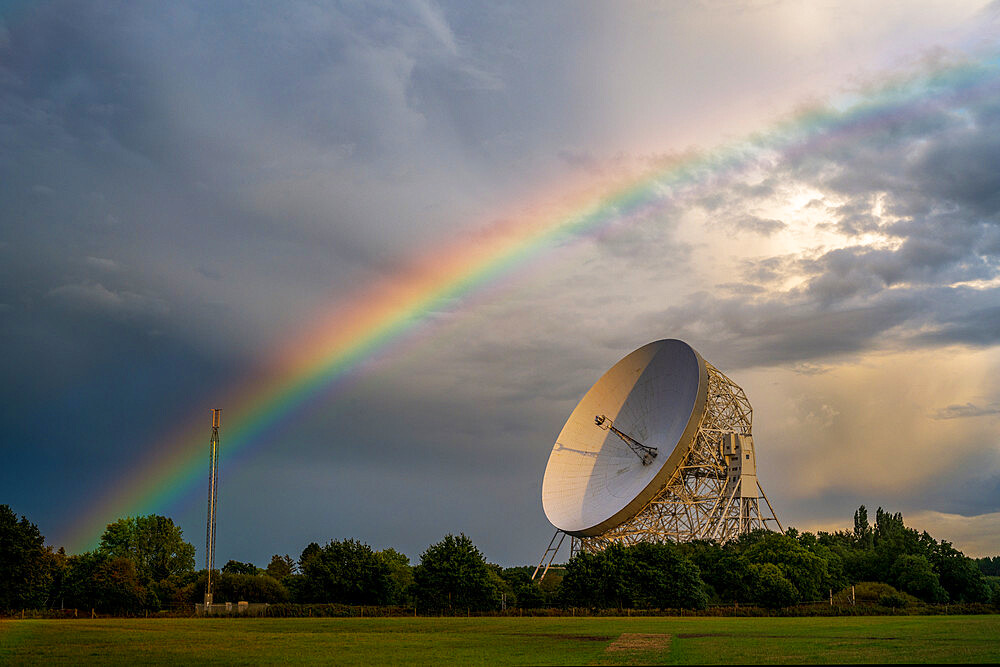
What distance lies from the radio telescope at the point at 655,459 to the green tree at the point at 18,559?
1632 inches

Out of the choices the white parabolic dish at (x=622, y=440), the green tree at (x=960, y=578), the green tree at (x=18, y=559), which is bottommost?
the green tree at (x=960, y=578)

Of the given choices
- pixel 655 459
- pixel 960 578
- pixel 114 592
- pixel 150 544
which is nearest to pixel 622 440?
pixel 655 459

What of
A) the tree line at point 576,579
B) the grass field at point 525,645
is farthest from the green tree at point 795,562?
the grass field at point 525,645

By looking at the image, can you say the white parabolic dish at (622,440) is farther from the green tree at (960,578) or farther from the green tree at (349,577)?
the green tree at (960,578)

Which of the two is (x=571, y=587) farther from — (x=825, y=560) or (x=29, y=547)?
(x=29, y=547)

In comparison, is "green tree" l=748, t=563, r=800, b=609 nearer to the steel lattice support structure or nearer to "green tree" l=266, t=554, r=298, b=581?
the steel lattice support structure

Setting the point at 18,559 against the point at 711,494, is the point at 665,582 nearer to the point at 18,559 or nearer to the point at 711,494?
the point at 711,494

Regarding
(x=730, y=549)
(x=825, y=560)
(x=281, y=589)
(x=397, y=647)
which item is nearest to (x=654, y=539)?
(x=730, y=549)

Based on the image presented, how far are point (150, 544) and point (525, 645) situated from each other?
92.4m

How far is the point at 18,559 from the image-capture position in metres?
69.3

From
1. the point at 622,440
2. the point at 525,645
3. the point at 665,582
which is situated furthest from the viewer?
the point at 622,440

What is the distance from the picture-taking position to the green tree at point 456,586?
226 feet

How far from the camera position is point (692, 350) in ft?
228

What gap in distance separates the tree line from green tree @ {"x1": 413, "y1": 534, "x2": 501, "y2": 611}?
8 centimetres
